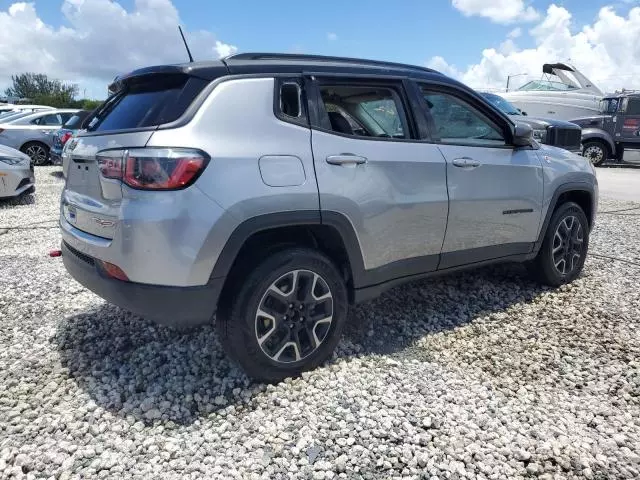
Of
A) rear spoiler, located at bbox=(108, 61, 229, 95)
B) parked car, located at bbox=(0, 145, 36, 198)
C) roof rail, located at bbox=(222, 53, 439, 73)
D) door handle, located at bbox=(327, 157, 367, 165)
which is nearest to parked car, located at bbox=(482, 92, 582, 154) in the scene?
roof rail, located at bbox=(222, 53, 439, 73)

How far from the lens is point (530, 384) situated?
10.0 feet

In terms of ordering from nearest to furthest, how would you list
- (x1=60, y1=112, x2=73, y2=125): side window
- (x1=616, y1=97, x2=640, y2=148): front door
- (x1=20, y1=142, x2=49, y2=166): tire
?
(x1=20, y1=142, x2=49, y2=166): tire < (x1=60, y1=112, x2=73, y2=125): side window < (x1=616, y1=97, x2=640, y2=148): front door

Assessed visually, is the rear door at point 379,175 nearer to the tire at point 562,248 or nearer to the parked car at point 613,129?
the tire at point 562,248

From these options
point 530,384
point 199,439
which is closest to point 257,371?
point 199,439

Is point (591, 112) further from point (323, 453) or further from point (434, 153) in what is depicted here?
point (323, 453)

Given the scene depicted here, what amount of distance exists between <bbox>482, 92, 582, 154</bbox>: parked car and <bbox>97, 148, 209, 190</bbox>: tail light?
3504mm

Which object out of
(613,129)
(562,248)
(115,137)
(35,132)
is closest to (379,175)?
(115,137)

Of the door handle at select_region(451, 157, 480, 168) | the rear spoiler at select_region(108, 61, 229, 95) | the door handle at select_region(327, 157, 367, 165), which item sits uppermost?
the rear spoiler at select_region(108, 61, 229, 95)

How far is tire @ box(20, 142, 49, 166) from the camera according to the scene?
1423 cm

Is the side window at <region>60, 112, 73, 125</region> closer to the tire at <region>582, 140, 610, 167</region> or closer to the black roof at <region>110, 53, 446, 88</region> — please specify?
the black roof at <region>110, 53, 446, 88</region>

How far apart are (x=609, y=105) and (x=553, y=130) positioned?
1429cm

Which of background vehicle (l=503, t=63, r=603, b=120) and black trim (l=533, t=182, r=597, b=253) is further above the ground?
background vehicle (l=503, t=63, r=603, b=120)

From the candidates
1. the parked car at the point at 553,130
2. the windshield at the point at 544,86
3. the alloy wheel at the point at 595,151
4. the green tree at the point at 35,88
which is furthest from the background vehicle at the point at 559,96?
the green tree at the point at 35,88

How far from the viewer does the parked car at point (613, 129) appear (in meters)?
16.2
